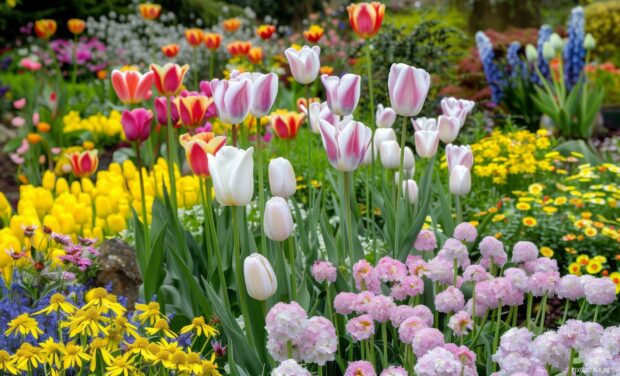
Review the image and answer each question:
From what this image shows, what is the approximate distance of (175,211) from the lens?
2816 millimetres

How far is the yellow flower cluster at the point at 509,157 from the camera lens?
4.53 metres

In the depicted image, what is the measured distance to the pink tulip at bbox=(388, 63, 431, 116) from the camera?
209cm

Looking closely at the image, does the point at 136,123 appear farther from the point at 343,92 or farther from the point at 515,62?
the point at 515,62

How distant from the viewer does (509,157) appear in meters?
4.68

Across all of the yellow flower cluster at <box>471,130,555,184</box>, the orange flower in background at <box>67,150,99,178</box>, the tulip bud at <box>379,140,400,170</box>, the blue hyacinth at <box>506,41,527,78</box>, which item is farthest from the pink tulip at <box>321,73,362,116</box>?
the blue hyacinth at <box>506,41,527,78</box>

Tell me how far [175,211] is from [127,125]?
371mm

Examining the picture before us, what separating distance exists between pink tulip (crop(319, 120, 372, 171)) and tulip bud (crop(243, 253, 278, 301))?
35 cm

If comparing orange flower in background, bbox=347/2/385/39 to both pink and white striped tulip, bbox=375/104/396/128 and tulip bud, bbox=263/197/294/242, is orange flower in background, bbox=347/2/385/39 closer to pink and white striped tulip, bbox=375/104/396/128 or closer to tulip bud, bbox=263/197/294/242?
pink and white striped tulip, bbox=375/104/396/128

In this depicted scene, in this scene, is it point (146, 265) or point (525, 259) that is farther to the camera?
point (146, 265)

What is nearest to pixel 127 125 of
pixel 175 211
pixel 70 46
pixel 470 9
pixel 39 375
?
pixel 175 211

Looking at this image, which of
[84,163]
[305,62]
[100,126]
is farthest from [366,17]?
[100,126]

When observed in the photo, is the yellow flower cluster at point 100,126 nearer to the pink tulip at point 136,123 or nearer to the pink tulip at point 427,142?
the pink tulip at point 136,123

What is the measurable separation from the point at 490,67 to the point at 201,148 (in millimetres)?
4970

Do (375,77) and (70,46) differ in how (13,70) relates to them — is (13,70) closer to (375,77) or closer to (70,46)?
(70,46)
